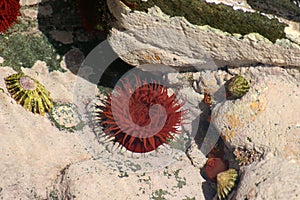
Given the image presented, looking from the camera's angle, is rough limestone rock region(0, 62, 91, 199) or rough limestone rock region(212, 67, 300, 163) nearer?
rough limestone rock region(212, 67, 300, 163)

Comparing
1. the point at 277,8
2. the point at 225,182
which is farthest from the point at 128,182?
the point at 277,8

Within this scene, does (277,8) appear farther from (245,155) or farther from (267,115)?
(245,155)

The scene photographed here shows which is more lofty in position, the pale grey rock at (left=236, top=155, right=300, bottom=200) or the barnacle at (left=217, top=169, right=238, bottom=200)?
the pale grey rock at (left=236, top=155, right=300, bottom=200)

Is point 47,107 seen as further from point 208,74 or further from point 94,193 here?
point 208,74

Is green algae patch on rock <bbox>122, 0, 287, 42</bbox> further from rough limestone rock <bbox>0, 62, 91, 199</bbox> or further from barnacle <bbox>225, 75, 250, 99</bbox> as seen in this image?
rough limestone rock <bbox>0, 62, 91, 199</bbox>

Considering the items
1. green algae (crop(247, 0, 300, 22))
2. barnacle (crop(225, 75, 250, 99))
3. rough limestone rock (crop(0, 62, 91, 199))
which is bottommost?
rough limestone rock (crop(0, 62, 91, 199))

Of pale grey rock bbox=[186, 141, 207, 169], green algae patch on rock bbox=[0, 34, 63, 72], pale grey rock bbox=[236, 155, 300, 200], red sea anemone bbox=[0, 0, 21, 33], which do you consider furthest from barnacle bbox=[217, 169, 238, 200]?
red sea anemone bbox=[0, 0, 21, 33]

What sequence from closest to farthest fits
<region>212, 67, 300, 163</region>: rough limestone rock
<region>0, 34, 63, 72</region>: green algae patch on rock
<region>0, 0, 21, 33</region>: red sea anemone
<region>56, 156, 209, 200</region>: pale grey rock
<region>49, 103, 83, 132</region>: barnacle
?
<region>212, 67, 300, 163</region>: rough limestone rock < <region>56, 156, 209, 200</region>: pale grey rock < <region>0, 0, 21, 33</region>: red sea anemone < <region>49, 103, 83, 132</region>: barnacle < <region>0, 34, 63, 72</region>: green algae patch on rock

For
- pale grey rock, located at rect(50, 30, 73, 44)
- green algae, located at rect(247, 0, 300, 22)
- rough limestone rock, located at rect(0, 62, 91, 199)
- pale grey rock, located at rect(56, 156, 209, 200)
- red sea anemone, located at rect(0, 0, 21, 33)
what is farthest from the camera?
pale grey rock, located at rect(50, 30, 73, 44)
